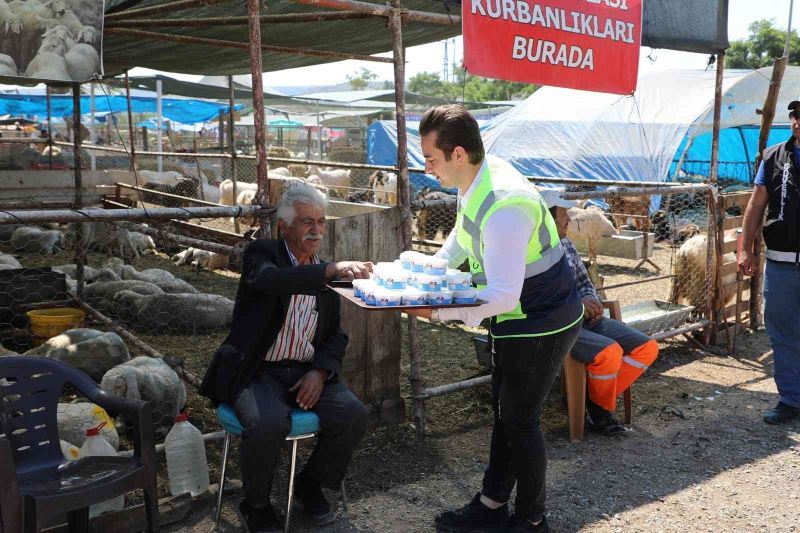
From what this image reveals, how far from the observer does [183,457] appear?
3812 mm

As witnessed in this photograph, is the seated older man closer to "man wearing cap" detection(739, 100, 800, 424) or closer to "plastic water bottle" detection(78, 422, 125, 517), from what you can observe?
"plastic water bottle" detection(78, 422, 125, 517)

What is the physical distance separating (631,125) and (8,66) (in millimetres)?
18010

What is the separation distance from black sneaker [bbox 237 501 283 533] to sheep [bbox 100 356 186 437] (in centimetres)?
139

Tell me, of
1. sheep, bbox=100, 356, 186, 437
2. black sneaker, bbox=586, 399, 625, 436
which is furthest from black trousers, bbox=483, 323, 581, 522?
sheep, bbox=100, 356, 186, 437

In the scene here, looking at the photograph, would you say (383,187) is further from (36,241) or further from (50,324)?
(50,324)

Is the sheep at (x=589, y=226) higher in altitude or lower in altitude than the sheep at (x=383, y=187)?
lower

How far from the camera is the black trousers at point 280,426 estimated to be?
129 inches

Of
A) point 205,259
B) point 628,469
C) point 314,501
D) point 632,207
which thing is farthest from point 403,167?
point 632,207

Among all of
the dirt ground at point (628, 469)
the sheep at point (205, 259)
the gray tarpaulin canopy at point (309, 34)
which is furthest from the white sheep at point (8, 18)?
the sheep at point (205, 259)

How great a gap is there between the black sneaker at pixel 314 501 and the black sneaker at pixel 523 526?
2.75 feet

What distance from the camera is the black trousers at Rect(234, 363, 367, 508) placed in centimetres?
327

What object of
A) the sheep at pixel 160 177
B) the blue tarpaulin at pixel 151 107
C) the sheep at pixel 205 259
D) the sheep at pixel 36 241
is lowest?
the sheep at pixel 205 259

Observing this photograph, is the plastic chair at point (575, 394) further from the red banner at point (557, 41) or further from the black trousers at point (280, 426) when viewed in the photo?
the red banner at point (557, 41)

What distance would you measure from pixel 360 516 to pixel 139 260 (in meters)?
8.65
